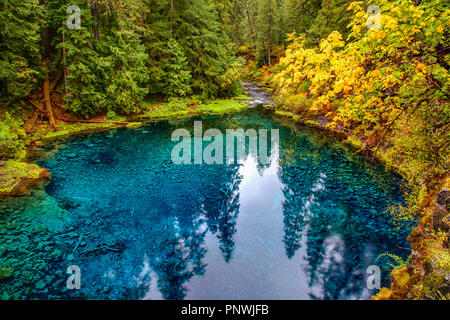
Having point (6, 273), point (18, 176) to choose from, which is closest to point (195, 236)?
point (6, 273)

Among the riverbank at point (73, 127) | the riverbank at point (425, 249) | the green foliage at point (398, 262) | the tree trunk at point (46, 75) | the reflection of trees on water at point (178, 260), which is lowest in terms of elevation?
the reflection of trees on water at point (178, 260)

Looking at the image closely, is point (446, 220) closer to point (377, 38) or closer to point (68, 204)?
point (377, 38)

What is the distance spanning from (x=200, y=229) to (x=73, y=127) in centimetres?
1399

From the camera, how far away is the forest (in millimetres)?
4453

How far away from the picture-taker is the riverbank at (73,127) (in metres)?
9.29

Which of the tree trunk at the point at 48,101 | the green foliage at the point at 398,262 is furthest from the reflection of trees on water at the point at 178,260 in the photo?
the tree trunk at the point at 48,101

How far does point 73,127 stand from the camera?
16.2 metres

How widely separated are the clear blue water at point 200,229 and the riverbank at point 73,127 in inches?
32.0

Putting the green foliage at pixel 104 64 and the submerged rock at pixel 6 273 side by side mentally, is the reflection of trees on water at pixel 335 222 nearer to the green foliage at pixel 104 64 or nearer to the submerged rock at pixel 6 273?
the submerged rock at pixel 6 273

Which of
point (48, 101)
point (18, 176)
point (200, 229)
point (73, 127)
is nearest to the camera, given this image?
point (200, 229)

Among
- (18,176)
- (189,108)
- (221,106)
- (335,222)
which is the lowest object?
(335,222)

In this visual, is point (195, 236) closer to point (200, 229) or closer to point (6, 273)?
point (200, 229)

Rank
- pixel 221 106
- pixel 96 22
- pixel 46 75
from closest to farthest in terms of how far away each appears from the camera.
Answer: pixel 46 75
pixel 96 22
pixel 221 106

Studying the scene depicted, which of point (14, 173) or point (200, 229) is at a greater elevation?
point (14, 173)
